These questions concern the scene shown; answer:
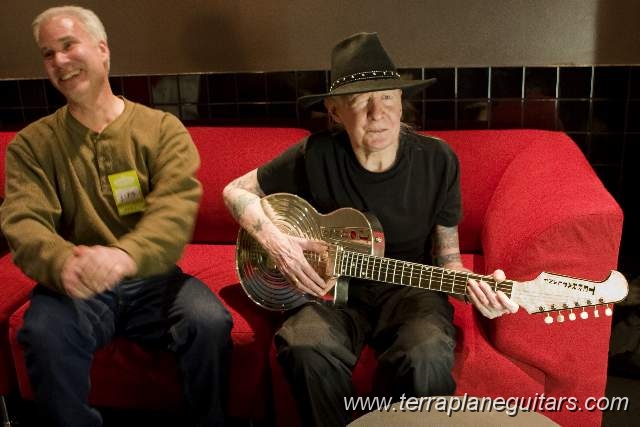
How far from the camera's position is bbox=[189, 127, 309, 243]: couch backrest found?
262cm

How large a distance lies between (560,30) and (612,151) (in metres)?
0.50

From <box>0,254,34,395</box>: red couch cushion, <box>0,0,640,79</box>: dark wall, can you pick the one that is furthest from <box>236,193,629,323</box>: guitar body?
<box>0,0,640,79</box>: dark wall

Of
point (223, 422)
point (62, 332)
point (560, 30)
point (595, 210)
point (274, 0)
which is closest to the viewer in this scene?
point (595, 210)

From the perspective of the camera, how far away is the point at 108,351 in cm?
206

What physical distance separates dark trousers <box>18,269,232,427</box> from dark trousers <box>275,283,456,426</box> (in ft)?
0.72

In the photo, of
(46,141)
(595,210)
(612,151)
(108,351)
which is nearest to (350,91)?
(595,210)

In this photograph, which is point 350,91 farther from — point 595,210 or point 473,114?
point 473,114

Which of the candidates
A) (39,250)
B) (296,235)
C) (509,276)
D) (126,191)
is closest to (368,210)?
(296,235)

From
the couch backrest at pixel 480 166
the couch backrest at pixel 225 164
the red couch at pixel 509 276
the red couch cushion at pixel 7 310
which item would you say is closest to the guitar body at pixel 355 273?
the red couch at pixel 509 276

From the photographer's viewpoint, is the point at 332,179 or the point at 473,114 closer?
the point at 332,179

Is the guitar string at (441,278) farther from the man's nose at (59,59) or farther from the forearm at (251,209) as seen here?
the man's nose at (59,59)

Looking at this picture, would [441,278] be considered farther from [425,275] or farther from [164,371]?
→ [164,371]

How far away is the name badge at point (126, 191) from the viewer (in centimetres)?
Result: 202

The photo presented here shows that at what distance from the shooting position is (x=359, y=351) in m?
1.90
